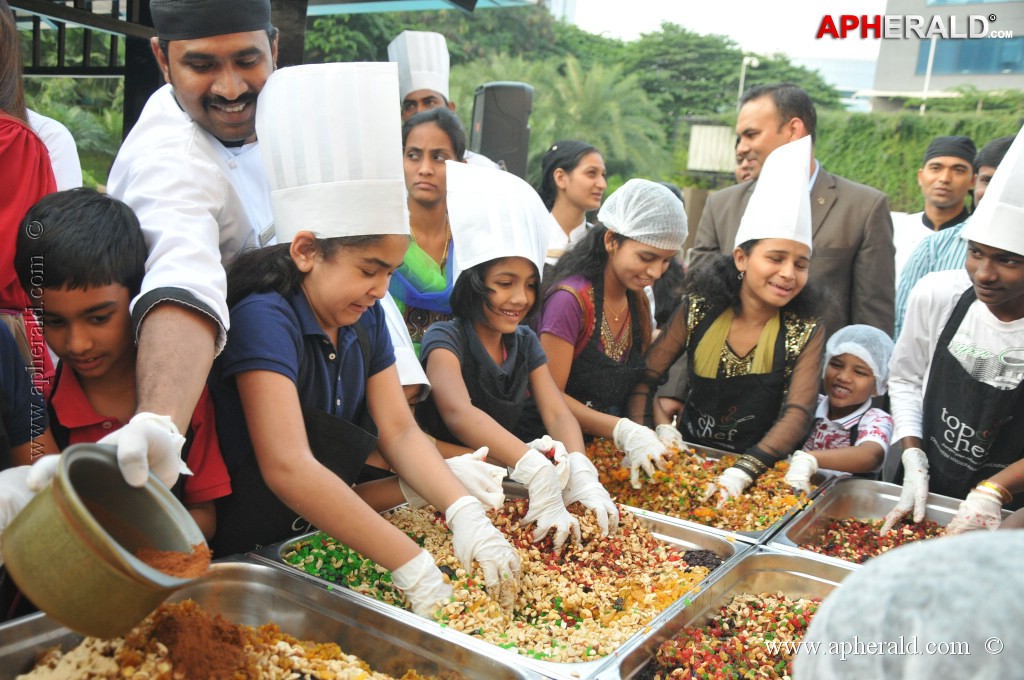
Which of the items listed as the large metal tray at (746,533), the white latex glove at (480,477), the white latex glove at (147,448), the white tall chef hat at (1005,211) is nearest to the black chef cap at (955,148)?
the white tall chef hat at (1005,211)

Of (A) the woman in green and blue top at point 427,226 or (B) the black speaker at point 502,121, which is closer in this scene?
(A) the woman in green and blue top at point 427,226

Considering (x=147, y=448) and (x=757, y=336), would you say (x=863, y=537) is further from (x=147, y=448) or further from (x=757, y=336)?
(x=147, y=448)

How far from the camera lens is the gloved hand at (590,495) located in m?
2.00

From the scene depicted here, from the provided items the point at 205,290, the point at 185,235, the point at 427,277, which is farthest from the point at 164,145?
the point at 427,277

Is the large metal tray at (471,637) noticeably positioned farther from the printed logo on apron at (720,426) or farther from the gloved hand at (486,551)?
the printed logo on apron at (720,426)

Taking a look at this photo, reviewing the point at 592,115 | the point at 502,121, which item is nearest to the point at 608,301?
the point at 502,121

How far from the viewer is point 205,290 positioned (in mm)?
1402

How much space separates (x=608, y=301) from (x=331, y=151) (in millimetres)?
1393

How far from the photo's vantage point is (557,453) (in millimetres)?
2043

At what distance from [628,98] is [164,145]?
2473cm

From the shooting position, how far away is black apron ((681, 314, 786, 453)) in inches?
108

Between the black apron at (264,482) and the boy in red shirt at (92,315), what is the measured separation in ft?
0.19

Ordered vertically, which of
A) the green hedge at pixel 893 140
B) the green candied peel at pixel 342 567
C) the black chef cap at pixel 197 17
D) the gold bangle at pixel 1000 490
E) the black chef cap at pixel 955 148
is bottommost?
the green candied peel at pixel 342 567

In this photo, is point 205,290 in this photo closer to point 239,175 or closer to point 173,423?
point 173,423
